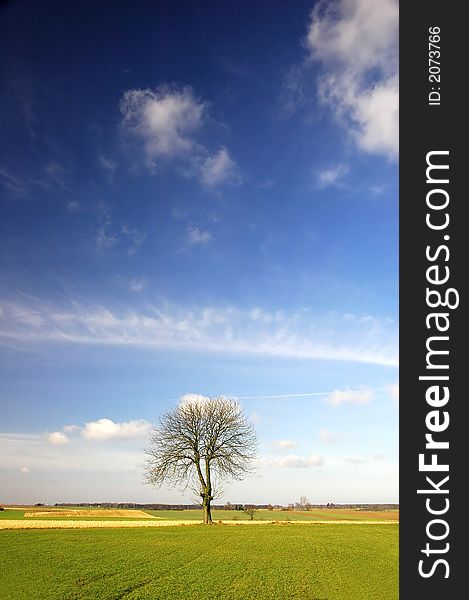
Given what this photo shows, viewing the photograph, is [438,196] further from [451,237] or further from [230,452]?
[230,452]

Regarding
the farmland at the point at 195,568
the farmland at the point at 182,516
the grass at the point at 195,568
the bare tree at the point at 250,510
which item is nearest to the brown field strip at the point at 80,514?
the farmland at the point at 182,516

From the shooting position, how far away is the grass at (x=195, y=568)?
1249 centimetres

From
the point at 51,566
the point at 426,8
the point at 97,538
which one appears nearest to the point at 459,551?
the point at 426,8

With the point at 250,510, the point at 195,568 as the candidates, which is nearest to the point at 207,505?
the point at 250,510

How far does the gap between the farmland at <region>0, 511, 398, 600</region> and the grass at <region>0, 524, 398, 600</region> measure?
0.02 m

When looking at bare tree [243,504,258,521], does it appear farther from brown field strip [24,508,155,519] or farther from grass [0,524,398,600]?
grass [0,524,398,600]

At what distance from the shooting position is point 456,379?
6332 millimetres

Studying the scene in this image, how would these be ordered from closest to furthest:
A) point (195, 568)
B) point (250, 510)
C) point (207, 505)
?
point (195, 568), point (207, 505), point (250, 510)

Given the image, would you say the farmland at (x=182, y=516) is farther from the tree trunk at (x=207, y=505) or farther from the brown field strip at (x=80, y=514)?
the tree trunk at (x=207, y=505)

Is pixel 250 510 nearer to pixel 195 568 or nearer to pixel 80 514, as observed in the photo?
pixel 80 514

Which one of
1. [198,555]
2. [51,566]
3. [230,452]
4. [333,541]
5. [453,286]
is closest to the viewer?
[453,286]

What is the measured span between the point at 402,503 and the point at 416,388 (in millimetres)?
1370

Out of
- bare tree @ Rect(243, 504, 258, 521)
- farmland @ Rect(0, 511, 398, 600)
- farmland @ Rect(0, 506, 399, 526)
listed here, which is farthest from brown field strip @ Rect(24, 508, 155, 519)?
farmland @ Rect(0, 511, 398, 600)

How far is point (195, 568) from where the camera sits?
54.6 feet
